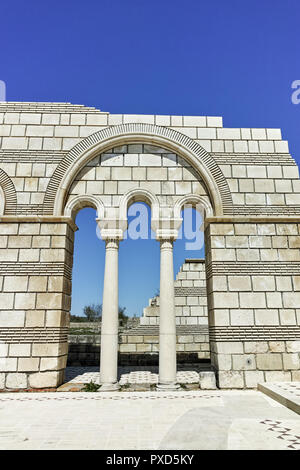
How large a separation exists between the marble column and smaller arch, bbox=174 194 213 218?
0.94m

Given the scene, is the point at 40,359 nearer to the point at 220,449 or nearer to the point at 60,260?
the point at 60,260

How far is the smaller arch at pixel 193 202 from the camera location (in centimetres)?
941

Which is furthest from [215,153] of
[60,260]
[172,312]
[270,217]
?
[60,260]

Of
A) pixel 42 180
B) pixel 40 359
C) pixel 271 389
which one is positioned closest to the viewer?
pixel 271 389

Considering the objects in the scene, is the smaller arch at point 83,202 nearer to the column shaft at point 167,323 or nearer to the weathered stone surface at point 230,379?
the column shaft at point 167,323

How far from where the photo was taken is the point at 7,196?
30.5 ft

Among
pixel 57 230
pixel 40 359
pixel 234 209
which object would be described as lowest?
pixel 40 359

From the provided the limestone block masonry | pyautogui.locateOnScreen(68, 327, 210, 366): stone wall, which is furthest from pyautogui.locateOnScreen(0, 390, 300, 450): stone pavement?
→ pyautogui.locateOnScreen(68, 327, 210, 366): stone wall

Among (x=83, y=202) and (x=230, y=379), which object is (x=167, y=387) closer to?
(x=230, y=379)

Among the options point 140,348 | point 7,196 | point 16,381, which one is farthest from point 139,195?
point 140,348

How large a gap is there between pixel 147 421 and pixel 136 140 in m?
7.48

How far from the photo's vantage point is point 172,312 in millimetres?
8695

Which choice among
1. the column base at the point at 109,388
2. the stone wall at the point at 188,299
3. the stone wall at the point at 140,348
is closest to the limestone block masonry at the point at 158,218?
the column base at the point at 109,388

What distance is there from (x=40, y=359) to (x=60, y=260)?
255 centimetres
